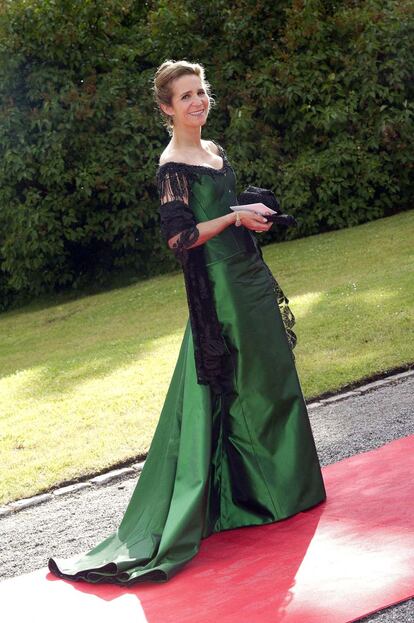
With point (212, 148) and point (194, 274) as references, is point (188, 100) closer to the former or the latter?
point (212, 148)

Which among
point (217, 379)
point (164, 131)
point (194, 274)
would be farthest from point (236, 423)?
point (164, 131)

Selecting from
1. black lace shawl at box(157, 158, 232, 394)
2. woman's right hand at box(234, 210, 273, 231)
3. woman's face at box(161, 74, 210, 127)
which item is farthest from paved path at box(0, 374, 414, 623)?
woman's face at box(161, 74, 210, 127)

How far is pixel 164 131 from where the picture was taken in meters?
13.5

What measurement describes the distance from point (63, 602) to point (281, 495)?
1.05 m

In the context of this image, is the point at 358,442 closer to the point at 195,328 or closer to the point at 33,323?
the point at 195,328

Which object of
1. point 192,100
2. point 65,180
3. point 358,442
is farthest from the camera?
point 65,180

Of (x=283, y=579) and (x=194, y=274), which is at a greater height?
(x=194, y=274)

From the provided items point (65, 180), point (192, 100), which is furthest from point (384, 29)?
point (192, 100)

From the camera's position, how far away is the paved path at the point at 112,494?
486cm

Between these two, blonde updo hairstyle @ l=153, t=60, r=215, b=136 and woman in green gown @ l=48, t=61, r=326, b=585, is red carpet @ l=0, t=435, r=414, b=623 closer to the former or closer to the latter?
woman in green gown @ l=48, t=61, r=326, b=585

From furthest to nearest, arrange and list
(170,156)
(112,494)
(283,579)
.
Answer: (112,494), (170,156), (283,579)

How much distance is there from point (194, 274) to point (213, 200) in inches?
12.8

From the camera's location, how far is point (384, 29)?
44.2 feet

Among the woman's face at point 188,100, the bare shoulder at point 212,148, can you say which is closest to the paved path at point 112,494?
the bare shoulder at point 212,148
